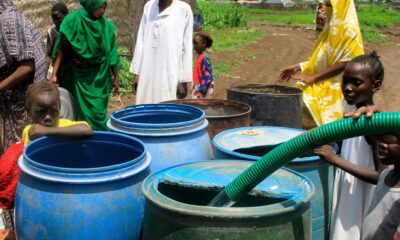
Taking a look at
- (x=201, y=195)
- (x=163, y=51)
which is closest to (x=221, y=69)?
(x=163, y=51)

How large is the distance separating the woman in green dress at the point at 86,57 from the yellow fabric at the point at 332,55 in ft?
6.24

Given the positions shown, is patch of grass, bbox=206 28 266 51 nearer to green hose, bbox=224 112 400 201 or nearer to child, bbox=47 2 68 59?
child, bbox=47 2 68 59

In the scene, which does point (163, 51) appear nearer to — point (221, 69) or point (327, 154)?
point (327, 154)

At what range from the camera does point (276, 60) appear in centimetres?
1401

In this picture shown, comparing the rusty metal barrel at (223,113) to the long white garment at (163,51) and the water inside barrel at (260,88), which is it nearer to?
the water inside barrel at (260,88)

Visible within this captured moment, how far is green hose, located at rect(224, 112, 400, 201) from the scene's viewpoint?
6.00 ft

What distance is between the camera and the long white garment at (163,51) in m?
4.32

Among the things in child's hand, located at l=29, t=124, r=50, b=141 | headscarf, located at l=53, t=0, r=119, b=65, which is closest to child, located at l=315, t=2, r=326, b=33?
headscarf, located at l=53, t=0, r=119, b=65

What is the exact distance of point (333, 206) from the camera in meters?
2.64

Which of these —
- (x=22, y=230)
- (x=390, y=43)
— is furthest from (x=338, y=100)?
(x=390, y=43)

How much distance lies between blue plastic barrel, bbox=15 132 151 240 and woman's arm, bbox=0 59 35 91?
1207mm

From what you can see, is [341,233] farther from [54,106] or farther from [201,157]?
[54,106]

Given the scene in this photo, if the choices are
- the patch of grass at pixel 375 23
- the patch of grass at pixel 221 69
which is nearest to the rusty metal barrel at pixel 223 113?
the patch of grass at pixel 221 69

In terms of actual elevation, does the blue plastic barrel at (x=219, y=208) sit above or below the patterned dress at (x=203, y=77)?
above
